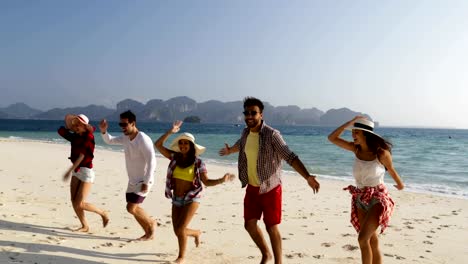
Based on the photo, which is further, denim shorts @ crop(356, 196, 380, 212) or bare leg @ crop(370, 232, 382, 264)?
bare leg @ crop(370, 232, 382, 264)

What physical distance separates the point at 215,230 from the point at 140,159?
201cm

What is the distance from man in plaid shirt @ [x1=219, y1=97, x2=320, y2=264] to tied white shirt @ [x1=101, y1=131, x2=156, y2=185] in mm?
1542

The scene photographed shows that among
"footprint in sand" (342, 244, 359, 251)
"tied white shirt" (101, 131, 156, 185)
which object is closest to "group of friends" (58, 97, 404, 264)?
"tied white shirt" (101, 131, 156, 185)

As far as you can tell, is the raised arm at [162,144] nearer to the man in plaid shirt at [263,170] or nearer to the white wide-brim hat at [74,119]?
the man in plaid shirt at [263,170]

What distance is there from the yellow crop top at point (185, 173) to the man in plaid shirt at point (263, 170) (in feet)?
2.01

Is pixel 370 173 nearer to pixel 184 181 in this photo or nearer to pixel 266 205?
pixel 266 205

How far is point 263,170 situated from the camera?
14.9 ft

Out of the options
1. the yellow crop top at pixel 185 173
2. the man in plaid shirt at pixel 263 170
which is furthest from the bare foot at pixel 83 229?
the man in plaid shirt at pixel 263 170

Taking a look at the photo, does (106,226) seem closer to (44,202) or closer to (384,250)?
(44,202)

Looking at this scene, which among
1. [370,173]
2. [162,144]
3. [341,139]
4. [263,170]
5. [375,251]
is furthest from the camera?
[162,144]

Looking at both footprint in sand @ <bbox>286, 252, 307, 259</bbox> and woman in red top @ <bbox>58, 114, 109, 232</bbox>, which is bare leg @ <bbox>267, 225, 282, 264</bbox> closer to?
footprint in sand @ <bbox>286, 252, 307, 259</bbox>

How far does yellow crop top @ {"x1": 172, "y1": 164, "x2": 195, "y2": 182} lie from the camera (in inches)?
193

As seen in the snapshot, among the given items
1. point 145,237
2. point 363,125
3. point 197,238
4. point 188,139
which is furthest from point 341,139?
point 145,237

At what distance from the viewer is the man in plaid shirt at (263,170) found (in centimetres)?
454
